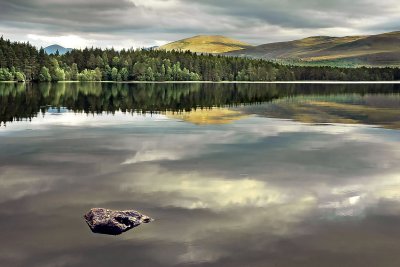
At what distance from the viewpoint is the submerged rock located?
19.5 metres

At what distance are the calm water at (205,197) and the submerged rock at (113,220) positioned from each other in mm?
402

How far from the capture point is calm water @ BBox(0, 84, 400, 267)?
17.4 m

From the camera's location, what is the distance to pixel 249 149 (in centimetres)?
3966

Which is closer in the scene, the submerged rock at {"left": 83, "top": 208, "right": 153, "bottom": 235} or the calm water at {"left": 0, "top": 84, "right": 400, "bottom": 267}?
the calm water at {"left": 0, "top": 84, "right": 400, "bottom": 267}

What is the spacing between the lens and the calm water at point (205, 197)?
17.4m

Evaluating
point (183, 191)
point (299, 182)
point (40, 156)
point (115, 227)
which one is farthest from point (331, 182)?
point (40, 156)

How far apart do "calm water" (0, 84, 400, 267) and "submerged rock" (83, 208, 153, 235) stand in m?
0.40

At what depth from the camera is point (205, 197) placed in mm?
24359

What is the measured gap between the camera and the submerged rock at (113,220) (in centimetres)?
1945

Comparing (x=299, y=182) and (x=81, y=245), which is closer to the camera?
(x=81, y=245)

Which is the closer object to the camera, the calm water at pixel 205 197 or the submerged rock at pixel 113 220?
the calm water at pixel 205 197

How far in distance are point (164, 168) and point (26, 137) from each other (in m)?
20.6

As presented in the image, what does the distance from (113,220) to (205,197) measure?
6012 millimetres

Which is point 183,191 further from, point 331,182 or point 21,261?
point 21,261
